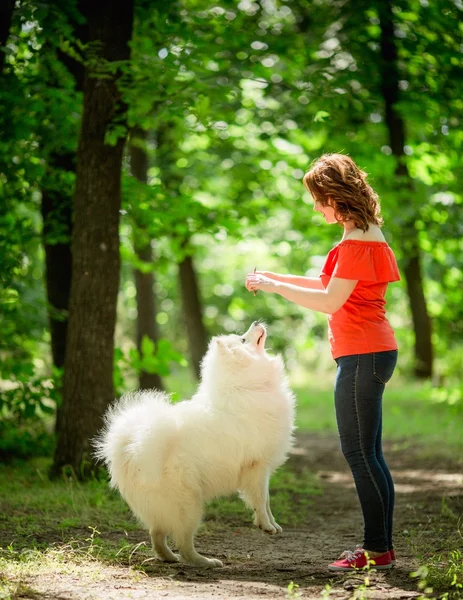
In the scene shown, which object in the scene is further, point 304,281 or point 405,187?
point 405,187

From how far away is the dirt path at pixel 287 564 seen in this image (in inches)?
142

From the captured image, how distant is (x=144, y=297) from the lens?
12695mm

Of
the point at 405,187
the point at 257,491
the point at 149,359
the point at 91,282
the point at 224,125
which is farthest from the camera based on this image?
the point at 405,187

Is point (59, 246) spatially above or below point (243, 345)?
above

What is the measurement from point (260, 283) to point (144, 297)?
29.1ft

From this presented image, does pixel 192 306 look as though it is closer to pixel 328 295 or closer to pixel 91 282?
pixel 91 282

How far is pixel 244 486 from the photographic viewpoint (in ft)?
15.1

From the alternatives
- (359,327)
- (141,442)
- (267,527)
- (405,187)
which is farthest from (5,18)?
(405,187)

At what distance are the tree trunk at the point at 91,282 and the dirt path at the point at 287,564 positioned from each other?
1848 millimetres

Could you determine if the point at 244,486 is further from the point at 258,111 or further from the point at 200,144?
the point at 200,144

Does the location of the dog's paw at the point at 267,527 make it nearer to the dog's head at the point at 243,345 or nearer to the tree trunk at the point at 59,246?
the dog's head at the point at 243,345

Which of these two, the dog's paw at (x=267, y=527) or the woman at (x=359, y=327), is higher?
the woman at (x=359, y=327)

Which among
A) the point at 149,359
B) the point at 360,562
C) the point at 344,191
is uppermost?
the point at 344,191

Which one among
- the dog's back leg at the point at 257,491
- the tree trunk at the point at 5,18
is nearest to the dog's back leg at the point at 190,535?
the dog's back leg at the point at 257,491
